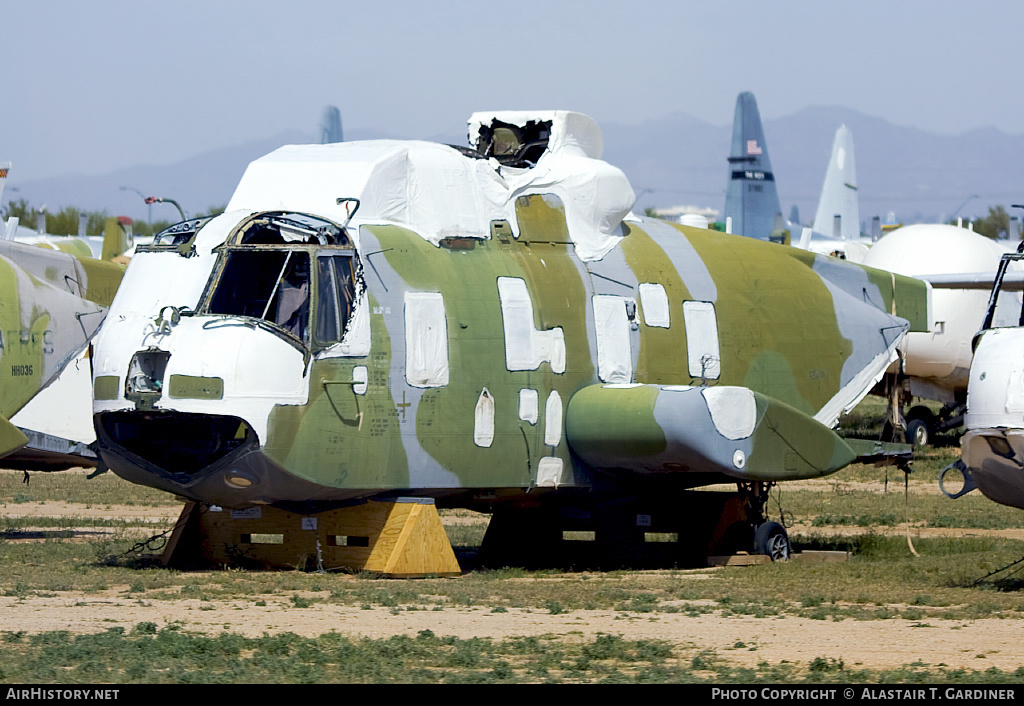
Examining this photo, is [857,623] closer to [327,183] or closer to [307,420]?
[307,420]

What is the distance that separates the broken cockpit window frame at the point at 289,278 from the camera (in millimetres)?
16016

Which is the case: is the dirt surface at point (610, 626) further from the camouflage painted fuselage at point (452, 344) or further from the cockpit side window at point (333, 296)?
the cockpit side window at point (333, 296)

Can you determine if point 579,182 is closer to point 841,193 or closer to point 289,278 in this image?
point 289,278

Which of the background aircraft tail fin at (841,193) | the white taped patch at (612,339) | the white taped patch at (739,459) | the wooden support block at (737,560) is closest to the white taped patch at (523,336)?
the white taped patch at (612,339)

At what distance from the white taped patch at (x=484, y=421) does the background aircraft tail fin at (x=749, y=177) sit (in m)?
55.7

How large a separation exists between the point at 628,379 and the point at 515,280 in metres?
1.83

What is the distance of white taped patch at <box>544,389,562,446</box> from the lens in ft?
57.9

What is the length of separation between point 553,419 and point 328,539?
2.76 metres

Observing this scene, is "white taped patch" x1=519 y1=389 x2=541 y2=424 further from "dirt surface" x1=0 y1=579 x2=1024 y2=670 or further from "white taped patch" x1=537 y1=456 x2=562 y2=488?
"dirt surface" x1=0 y1=579 x2=1024 y2=670

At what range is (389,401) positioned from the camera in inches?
646

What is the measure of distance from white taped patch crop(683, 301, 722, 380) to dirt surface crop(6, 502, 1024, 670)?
5015 millimetres

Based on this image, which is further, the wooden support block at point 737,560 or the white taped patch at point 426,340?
the wooden support block at point 737,560

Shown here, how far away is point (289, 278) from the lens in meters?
16.4

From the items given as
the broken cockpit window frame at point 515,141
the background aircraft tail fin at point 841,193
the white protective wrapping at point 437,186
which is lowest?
the background aircraft tail fin at point 841,193
